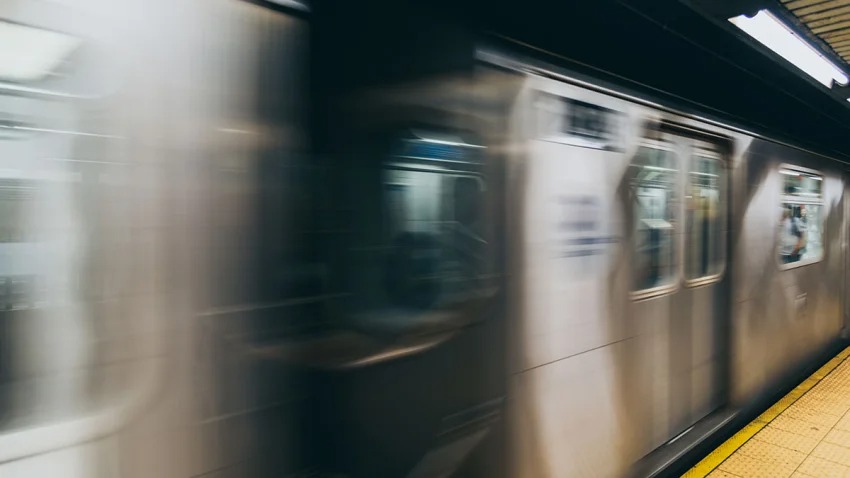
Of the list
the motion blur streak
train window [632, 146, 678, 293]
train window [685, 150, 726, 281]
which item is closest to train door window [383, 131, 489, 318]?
the motion blur streak

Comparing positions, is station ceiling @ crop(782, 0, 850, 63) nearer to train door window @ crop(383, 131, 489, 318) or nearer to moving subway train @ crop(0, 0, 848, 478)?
moving subway train @ crop(0, 0, 848, 478)

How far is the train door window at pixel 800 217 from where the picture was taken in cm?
530

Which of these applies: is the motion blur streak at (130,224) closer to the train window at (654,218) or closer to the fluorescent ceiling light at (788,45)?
the train window at (654,218)

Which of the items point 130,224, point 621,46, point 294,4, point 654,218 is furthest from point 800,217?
point 130,224

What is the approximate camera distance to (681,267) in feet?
12.0

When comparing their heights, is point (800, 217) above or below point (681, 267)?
above

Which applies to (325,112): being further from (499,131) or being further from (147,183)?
(499,131)

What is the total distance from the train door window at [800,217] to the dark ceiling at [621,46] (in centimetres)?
41

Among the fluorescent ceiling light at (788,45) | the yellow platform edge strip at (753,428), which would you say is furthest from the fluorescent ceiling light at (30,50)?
the yellow platform edge strip at (753,428)

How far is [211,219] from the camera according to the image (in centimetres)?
129

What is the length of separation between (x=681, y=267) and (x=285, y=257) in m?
2.95

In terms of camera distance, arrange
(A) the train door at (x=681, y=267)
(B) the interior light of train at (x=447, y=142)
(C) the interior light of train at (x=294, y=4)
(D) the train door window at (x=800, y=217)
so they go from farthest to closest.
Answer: (D) the train door window at (x=800, y=217) → (A) the train door at (x=681, y=267) → (B) the interior light of train at (x=447, y=142) → (C) the interior light of train at (x=294, y=4)

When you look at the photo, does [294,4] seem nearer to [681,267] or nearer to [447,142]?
[447,142]

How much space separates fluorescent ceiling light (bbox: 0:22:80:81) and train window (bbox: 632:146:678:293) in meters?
2.64
